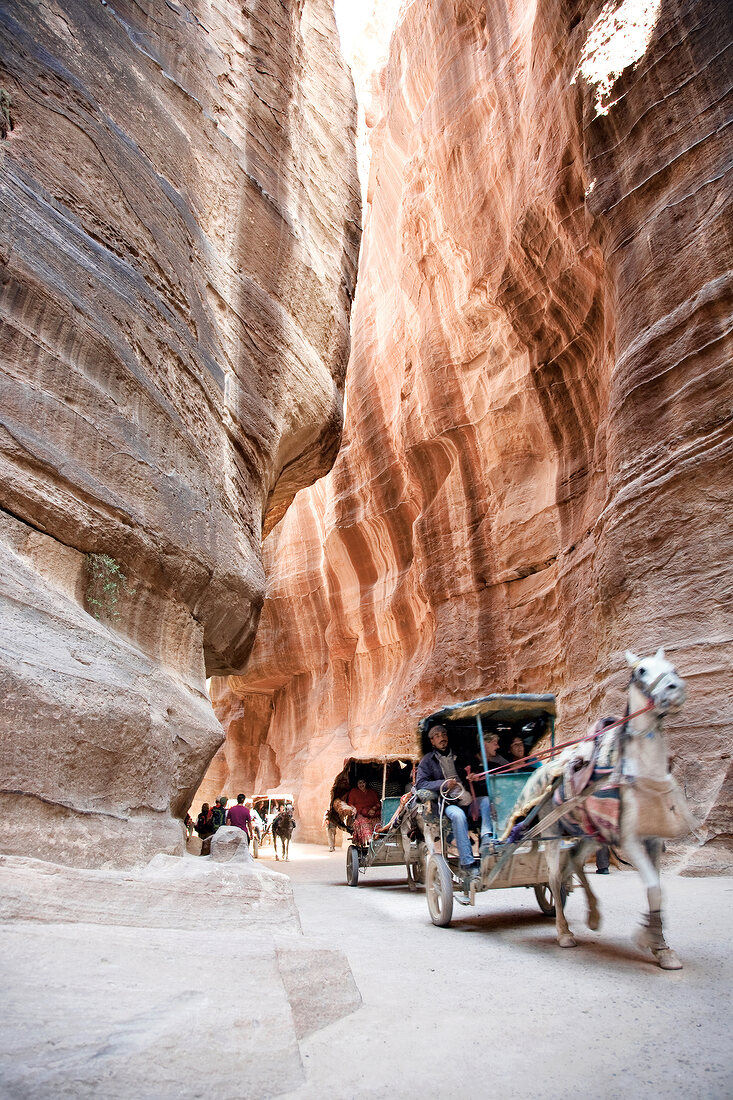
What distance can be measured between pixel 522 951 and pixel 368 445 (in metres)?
21.3

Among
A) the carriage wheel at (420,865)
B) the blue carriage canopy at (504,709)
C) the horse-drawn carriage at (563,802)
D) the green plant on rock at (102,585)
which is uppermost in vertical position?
the green plant on rock at (102,585)

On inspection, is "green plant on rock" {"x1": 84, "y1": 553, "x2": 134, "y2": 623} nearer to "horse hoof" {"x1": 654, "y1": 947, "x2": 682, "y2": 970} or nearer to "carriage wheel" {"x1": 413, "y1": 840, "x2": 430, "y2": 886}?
"horse hoof" {"x1": 654, "y1": 947, "x2": 682, "y2": 970}

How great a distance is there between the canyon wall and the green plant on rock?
2cm

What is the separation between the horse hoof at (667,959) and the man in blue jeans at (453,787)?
168 centimetres

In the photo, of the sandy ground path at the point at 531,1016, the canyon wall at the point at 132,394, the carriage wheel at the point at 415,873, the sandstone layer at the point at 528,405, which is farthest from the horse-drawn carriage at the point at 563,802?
the sandstone layer at the point at 528,405

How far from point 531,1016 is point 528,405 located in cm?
1591

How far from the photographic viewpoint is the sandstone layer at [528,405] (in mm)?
10344

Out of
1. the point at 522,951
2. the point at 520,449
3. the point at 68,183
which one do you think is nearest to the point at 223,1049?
the point at 522,951

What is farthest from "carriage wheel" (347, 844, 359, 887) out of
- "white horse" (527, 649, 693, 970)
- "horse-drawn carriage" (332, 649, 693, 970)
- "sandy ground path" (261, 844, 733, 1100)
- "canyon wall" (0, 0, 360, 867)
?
"white horse" (527, 649, 693, 970)

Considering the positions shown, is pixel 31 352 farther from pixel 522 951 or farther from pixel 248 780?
pixel 248 780

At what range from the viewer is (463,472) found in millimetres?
19938

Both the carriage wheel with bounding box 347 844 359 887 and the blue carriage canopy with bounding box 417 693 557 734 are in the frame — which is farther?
the carriage wheel with bounding box 347 844 359 887

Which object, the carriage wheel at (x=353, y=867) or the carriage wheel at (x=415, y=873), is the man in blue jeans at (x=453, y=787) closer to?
the carriage wheel at (x=415, y=873)

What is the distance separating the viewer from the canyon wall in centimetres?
408
